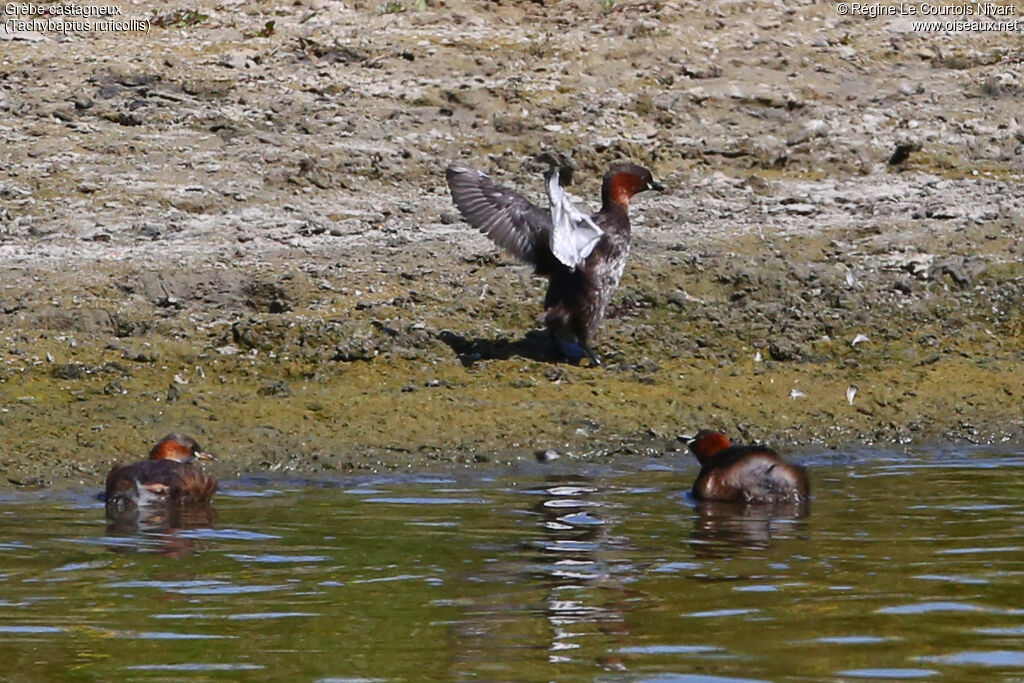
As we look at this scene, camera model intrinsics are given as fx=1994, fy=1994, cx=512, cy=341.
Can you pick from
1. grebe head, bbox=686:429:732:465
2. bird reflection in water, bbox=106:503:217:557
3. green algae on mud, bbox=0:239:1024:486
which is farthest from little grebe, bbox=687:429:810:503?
bird reflection in water, bbox=106:503:217:557

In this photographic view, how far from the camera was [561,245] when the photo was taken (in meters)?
12.3

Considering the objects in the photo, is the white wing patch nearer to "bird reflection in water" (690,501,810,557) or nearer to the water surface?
the water surface

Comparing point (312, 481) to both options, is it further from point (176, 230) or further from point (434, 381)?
point (176, 230)

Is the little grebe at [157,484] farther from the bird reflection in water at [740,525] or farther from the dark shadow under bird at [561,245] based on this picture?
the dark shadow under bird at [561,245]

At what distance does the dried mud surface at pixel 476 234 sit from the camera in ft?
37.6

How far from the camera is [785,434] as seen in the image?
1152cm

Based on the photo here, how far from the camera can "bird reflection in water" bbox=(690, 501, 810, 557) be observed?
8.16 meters

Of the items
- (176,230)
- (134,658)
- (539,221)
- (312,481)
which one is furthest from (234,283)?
(134,658)

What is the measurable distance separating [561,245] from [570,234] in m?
0.09

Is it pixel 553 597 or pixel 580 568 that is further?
pixel 580 568

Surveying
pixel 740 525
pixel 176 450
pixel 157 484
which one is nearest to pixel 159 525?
pixel 157 484

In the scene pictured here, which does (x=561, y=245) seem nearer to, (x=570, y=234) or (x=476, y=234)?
(x=570, y=234)

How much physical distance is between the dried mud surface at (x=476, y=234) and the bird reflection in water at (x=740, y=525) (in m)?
1.89

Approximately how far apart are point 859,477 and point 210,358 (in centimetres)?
393
